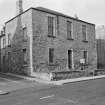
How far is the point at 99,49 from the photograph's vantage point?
28.8 metres

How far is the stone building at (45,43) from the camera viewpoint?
64.3 feet

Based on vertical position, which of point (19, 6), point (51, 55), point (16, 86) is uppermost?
point (19, 6)

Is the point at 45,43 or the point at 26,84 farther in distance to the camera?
the point at 45,43

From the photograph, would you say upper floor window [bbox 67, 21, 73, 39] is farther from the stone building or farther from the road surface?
the road surface

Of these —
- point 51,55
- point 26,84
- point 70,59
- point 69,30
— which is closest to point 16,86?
point 26,84

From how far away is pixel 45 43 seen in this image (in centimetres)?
2039

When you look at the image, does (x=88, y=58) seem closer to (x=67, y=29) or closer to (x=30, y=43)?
(x=67, y=29)

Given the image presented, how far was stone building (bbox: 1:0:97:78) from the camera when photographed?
19.6 m

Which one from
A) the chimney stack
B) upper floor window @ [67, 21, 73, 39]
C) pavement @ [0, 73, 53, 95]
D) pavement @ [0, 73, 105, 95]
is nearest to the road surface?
pavement @ [0, 73, 53, 95]

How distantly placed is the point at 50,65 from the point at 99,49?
1163 cm

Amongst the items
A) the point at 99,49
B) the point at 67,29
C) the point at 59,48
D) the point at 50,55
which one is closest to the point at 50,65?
the point at 50,55

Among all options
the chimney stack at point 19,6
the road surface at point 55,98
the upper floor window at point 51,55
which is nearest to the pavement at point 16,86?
the road surface at point 55,98

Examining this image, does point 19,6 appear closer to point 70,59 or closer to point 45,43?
point 45,43

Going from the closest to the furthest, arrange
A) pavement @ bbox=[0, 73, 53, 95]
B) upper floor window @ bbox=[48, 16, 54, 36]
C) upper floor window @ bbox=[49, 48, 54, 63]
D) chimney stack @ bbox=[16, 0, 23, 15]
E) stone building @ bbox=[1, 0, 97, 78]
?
pavement @ bbox=[0, 73, 53, 95] < stone building @ bbox=[1, 0, 97, 78] < upper floor window @ bbox=[49, 48, 54, 63] < upper floor window @ bbox=[48, 16, 54, 36] < chimney stack @ bbox=[16, 0, 23, 15]
